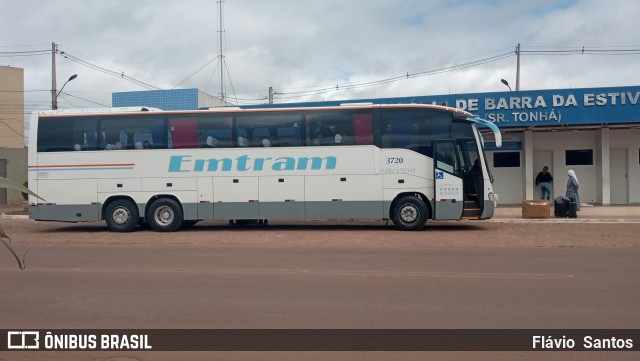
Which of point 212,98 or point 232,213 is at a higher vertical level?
point 212,98

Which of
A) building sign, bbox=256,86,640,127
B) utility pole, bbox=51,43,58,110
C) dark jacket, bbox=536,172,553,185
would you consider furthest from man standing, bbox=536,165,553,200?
utility pole, bbox=51,43,58,110

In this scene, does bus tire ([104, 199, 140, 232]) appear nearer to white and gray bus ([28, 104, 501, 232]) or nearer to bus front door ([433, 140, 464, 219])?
white and gray bus ([28, 104, 501, 232])

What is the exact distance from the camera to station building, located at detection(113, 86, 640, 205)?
2228 centimetres

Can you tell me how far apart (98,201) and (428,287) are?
12.4 meters

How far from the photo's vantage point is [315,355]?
5715 millimetres

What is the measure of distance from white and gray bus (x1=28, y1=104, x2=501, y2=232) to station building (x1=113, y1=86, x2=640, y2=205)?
4.66m

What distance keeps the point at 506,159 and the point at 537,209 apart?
500 centimetres

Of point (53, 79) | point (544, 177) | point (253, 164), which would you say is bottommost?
point (544, 177)

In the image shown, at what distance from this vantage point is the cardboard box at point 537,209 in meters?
20.4

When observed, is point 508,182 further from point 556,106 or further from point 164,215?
point 164,215

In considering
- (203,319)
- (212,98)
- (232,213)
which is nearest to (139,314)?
(203,319)

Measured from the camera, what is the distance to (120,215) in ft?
59.6

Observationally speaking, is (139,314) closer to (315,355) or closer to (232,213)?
(315,355)

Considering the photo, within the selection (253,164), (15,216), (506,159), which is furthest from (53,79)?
(506,159)
